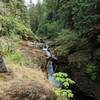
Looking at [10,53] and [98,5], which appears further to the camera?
[98,5]

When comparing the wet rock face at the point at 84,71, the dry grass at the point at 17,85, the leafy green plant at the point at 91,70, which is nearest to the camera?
the dry grass at the point at 17,85

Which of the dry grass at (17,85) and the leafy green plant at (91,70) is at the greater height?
the leafy green plant at (91,70)

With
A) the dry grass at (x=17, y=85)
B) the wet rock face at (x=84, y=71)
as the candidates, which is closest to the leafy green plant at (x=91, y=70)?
the wet rock face at (x=84, y=71)

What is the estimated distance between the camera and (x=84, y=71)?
15.9m

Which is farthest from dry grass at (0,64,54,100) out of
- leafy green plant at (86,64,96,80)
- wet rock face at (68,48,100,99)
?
wet rock face at (68,48,100,99)

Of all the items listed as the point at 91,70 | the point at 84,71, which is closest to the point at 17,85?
the point at 91,70

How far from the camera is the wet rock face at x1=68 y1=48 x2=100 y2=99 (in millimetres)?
15523

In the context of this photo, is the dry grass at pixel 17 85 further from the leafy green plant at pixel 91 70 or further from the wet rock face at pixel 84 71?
the wet rock face at pixel 84 71

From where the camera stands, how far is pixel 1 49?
29.9 ft

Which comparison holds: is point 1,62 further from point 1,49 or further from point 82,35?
point 82,35

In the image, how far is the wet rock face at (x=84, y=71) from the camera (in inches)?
611

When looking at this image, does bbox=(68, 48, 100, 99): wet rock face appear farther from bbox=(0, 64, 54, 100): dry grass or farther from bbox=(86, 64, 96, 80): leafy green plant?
bbox=(0, 64, 54, 100): dry grass

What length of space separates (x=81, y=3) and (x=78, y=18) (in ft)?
3.74

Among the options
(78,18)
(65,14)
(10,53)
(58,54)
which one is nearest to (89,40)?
(78,18)
